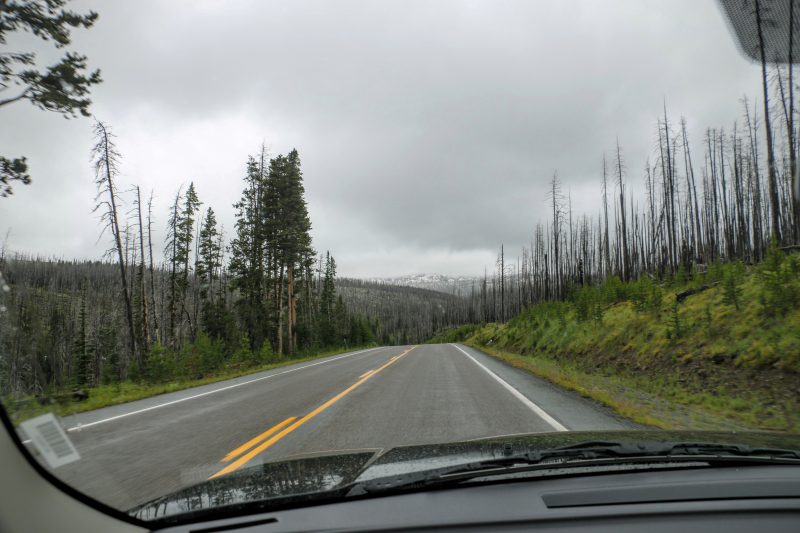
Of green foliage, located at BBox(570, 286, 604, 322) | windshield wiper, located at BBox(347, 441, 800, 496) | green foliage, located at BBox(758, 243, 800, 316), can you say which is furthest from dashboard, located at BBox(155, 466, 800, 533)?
green foliage, located at BBox(570, 286, 604, 322)

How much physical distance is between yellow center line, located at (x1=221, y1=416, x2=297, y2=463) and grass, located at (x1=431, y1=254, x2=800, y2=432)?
5.39 metres

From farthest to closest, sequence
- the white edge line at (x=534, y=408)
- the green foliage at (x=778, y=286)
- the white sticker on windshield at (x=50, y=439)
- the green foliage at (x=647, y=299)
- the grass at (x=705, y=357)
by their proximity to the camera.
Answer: the green foliage at (x=647, y=299)
the green foliage at (x=778, y=286)
the grass at (x=705, y=357)
the white edge line at (x=534, y=408)
the white sticker on windshield at (x=50, y=439)

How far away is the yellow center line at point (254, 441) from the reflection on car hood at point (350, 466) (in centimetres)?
215

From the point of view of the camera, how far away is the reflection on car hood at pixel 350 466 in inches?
86.0

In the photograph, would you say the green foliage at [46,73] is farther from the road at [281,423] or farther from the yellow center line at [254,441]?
the yellow center line at [254,441]

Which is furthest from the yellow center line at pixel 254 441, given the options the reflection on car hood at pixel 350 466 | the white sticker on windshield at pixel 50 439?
the white sticker on windshield at pixel 50 439

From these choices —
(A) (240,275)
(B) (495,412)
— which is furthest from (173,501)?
(A) (240,275)

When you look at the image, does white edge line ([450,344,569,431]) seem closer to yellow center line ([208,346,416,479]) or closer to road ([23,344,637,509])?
road ([23,344,637,509])

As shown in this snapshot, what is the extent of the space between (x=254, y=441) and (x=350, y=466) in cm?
338

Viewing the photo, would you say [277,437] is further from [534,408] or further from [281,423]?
[534,408]

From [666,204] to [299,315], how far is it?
44.1m

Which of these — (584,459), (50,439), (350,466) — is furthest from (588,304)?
(50,439)

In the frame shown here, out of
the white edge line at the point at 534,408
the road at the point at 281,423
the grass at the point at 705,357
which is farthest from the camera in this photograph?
the grass at the point at 705,357

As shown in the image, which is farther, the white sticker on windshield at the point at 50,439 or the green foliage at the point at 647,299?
the green foliage at the point at 647,299
